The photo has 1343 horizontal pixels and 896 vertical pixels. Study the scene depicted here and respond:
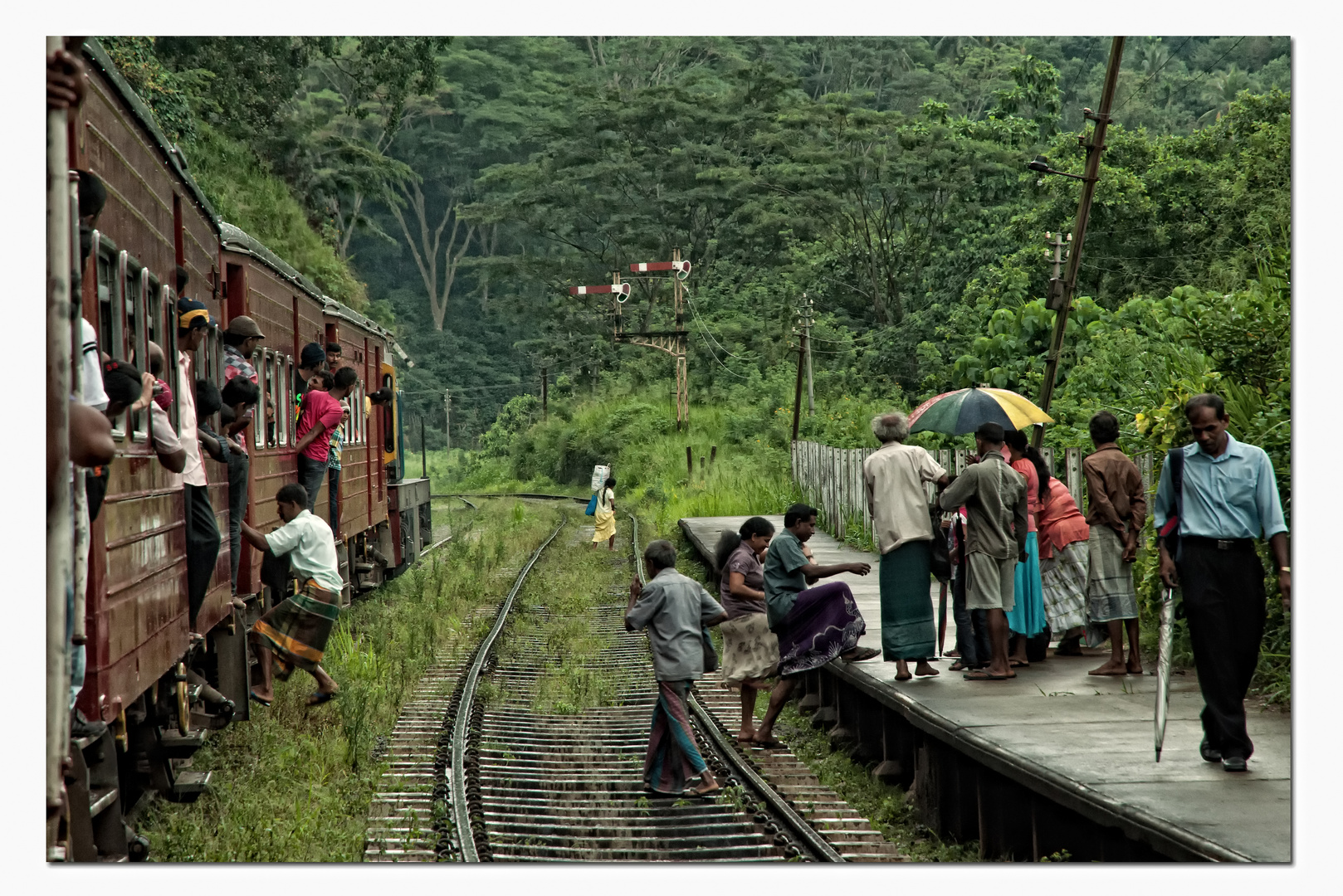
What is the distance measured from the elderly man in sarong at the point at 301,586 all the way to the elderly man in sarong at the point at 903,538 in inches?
123

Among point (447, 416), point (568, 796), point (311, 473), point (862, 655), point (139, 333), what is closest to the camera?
point (139, 333)

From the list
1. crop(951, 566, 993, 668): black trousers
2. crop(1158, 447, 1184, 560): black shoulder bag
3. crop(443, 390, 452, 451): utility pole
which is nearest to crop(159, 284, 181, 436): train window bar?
crop(1158, 447, 1184, 560): black shoulder bag

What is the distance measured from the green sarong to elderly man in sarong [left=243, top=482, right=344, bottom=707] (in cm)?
314

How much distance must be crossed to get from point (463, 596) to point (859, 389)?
2049cm

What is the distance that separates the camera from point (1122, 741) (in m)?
6.35

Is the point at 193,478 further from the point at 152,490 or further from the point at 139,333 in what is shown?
the point at 139,333

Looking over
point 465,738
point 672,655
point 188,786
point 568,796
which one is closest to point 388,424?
point 465,738

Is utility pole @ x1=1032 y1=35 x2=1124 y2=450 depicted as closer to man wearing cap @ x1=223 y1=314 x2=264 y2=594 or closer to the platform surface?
the platform surface

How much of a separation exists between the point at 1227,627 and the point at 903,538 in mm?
2491

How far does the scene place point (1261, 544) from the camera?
762cm

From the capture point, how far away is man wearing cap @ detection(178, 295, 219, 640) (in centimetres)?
637

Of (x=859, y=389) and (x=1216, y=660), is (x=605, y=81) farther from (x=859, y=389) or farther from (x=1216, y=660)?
(x=1216, y=660)

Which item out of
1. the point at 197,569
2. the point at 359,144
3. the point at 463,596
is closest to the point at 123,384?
the point at 197,569

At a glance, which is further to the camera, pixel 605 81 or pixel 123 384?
pixel 605 81
